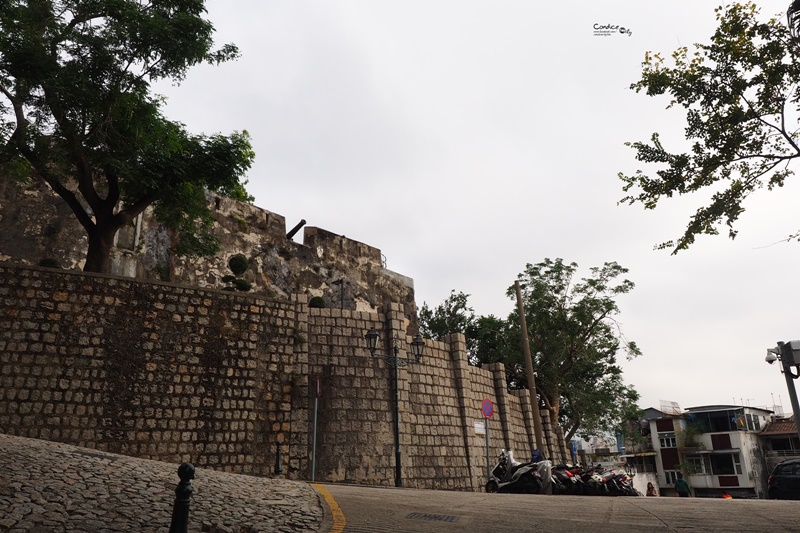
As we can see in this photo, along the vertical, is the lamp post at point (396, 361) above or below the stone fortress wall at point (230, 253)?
below

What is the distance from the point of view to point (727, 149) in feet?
31.3

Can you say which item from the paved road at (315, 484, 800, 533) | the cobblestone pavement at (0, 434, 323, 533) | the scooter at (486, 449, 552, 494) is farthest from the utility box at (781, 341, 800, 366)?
the cobblestone pavement at (0, 434, 323, 533)

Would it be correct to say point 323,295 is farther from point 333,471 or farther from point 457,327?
point 457,327

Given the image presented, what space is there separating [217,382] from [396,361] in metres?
4.94

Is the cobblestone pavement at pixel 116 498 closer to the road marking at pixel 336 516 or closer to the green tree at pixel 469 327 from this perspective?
the road marking at pixel 336 516

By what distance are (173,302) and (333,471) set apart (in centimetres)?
625

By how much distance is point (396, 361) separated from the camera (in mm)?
15797

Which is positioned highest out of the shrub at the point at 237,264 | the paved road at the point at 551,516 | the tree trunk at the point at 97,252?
the shrub at the point at 237,264

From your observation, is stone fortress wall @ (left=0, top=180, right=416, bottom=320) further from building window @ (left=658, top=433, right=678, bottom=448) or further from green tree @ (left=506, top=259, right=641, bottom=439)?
building window @ (left=658, top=433, right=678, bottom=448)

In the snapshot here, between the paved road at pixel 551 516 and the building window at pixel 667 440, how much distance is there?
43071 mm

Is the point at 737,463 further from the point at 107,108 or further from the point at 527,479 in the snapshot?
the point at 107,108

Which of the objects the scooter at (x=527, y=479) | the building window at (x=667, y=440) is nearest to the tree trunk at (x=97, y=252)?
the scooter at (x=527, y=479)

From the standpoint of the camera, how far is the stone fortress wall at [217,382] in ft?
39.8

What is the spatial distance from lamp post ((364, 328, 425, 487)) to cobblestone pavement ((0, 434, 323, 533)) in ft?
20.9
